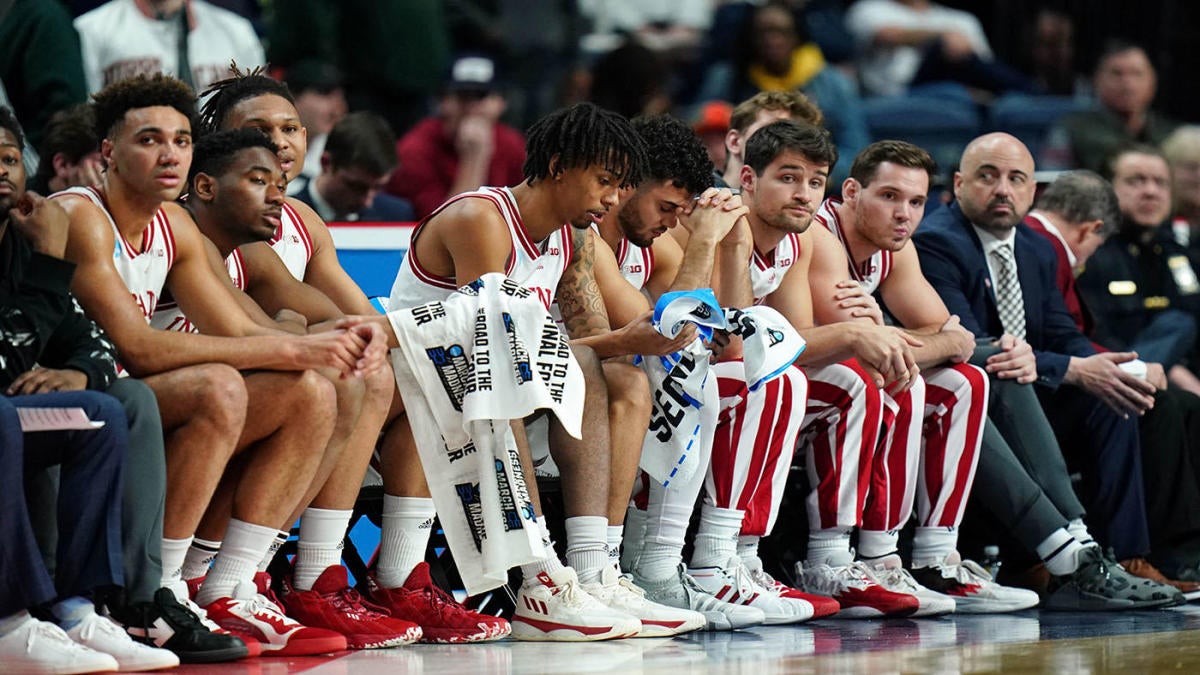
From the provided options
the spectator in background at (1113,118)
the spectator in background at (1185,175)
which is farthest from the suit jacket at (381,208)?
the spectator in background at (1113,118)

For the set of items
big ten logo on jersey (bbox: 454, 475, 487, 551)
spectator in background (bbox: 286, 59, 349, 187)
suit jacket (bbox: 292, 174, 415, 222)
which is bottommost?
big ten logo on jersey (bbox: 454, 475, 487, 551)

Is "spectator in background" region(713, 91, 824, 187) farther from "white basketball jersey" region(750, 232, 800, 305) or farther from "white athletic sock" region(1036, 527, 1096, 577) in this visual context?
"white athletic sock" region(1036, 527, 1096, 577)

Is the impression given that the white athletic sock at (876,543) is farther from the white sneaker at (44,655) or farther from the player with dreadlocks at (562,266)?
the white sneaker at (44,655)

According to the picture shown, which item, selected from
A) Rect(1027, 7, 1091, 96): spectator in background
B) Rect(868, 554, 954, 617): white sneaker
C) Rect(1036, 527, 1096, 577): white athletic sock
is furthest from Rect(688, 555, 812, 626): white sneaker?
Rect(1027, 7, 1091, 96): spectator in background

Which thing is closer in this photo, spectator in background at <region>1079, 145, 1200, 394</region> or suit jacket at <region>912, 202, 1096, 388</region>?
suit jacket at <region>912, 202, 1096, 388</region>

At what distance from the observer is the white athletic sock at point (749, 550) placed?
6.04 m

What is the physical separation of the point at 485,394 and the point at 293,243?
943 mm

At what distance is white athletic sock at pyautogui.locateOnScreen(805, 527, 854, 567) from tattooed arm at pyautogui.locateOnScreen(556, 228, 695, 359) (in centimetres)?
105

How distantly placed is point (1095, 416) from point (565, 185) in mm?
2702

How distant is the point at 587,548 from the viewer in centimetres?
541

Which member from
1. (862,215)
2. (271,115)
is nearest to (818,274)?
(862,215)

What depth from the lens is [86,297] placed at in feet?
15.8

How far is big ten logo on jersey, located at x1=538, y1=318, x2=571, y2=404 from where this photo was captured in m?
5.15

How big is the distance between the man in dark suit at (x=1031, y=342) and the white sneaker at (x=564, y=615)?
2.20 meters
